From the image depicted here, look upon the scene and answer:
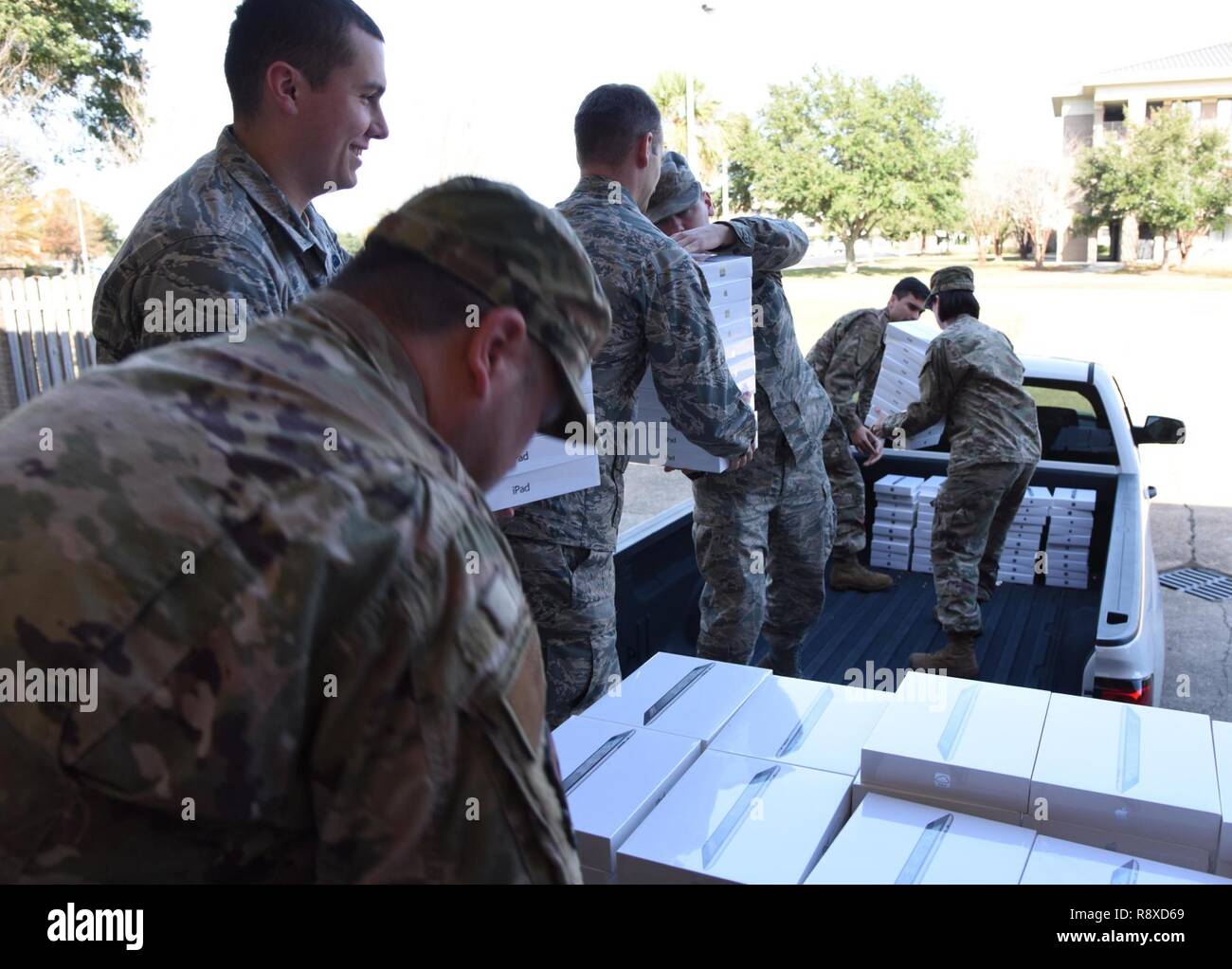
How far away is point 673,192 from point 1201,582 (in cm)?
520

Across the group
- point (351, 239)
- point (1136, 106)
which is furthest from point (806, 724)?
point (1136, 106)

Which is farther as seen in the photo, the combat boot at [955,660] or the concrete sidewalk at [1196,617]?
the concrete sidewalk at [1196,617]

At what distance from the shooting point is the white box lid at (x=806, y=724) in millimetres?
1740

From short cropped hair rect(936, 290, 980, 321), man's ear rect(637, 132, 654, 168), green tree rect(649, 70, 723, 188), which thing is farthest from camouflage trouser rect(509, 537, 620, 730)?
green tree rect(649, 70, 723, 188)

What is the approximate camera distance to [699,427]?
2.72 m

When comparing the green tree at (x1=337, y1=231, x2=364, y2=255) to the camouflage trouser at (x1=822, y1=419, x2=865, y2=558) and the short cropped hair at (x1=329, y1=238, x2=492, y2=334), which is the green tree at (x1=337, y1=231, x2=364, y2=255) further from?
the short cropped hair at (x1=329, y1=238, x2=492, y2=334)

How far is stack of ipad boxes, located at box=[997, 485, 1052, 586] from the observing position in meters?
4.80

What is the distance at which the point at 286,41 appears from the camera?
188 cm

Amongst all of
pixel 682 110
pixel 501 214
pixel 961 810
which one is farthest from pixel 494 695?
pixel 682 110

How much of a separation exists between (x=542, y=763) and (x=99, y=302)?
4.75 ft

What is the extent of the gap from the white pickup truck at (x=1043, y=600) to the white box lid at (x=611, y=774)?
63.2 inches

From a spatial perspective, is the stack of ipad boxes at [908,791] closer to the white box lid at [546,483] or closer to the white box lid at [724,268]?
the white box lid at [546,483]

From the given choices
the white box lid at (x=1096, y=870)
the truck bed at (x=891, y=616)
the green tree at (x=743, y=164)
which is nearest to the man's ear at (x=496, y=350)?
the white box lid at (x=1096, y=870)

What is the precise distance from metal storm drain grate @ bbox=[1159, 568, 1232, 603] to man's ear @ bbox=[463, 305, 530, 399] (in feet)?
22.0
